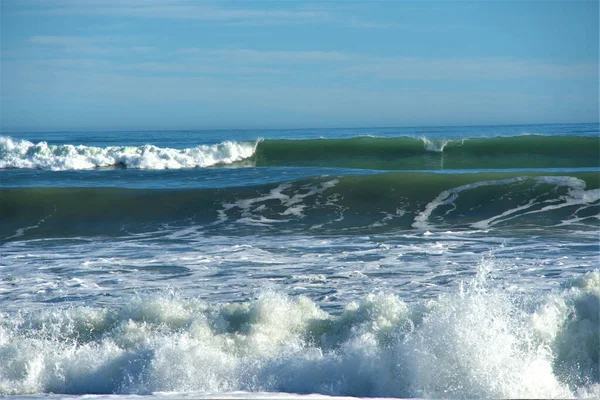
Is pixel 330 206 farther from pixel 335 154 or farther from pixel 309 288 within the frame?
pixel 335 154

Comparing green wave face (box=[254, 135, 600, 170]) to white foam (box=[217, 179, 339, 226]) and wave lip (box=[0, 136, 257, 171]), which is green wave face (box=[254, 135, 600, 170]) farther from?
white foam (box=[217, 179, 339, 226])

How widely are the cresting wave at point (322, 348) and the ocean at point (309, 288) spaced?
0.5 inches

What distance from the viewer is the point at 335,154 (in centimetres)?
2466

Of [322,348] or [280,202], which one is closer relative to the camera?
[322,348]

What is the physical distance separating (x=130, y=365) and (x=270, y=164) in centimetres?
1890

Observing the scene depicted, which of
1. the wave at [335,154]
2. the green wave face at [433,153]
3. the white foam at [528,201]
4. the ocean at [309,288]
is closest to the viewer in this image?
the ocean at [309,288]

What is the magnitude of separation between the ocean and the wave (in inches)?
345

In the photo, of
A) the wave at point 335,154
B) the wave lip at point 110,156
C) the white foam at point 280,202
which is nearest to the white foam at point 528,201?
the white foam at point 280,202

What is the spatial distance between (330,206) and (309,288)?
18.6 ft

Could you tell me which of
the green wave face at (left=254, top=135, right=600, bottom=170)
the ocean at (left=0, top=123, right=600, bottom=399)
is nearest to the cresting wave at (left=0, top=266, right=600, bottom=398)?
the ocean at (left=0, top=123, right=600, bottom=399)

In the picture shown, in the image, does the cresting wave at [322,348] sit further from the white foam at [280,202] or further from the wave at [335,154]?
the wave at [335,154]

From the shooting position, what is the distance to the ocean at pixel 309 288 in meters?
4.08

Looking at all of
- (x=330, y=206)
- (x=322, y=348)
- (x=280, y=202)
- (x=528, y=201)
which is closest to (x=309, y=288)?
(x=322, y=348)

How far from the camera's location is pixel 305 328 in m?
4.82
